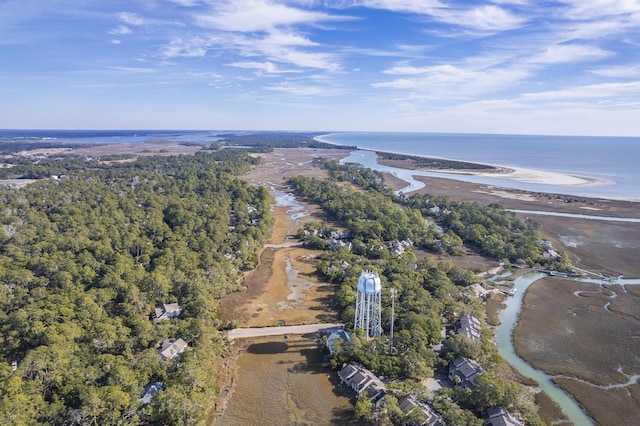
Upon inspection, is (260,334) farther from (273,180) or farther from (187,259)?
(273,180)

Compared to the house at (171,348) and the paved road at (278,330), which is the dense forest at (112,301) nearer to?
the house at (171,348)

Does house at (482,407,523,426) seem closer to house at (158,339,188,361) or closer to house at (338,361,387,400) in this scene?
house at (338,361,387,400)

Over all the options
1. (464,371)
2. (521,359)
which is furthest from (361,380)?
(521,359)

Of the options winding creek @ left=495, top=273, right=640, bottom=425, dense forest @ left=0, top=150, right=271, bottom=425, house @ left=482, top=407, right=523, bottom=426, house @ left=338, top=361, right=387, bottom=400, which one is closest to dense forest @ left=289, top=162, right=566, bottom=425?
house @ left=482, top=407, right=523, bottom=426

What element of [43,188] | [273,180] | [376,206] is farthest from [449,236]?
[43,188]

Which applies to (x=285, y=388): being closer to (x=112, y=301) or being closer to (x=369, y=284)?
(x=369, y=284)

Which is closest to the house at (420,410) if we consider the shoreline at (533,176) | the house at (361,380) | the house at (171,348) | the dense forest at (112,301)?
the house at (361,380)
